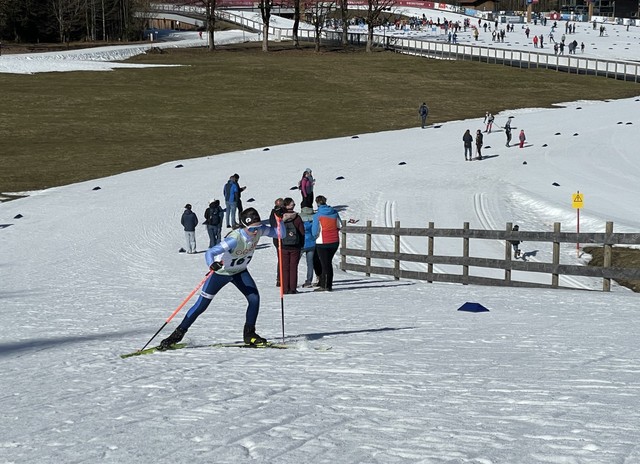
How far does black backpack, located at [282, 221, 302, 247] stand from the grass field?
20874mm

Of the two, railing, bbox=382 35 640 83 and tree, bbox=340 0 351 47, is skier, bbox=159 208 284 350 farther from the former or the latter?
tree, bbox=340 0 351 47

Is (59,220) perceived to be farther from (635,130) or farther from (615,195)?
(635,130)

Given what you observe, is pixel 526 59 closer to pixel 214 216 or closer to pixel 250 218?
pixel 214 216

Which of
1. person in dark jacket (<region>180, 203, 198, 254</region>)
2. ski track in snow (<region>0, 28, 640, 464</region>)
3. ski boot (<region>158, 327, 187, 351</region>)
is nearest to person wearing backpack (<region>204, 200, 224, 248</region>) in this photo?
Answer: person in dark jacket (<region>180, 203, 198, 254</region>)

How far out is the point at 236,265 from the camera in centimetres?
1002

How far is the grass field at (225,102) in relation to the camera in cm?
4291

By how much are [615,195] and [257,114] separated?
1121 inches

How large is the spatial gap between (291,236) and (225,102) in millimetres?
44874

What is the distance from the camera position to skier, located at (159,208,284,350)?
389 inches

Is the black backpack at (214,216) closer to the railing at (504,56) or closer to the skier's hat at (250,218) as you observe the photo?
the skier's hat at (250,218)

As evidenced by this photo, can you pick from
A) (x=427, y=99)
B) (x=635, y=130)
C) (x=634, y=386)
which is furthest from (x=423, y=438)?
(x=427, y=99)

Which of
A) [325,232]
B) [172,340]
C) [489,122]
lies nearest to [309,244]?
[325,232]

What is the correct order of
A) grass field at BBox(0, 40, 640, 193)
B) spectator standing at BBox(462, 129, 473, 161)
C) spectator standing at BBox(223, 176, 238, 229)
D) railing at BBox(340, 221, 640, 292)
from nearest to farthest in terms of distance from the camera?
railing at BBox(340, 221, 640, 292) < spectator standing at BBox(223, 176, 238, 229) < spectator standing at BBox(462, 129, 473, 161) < grass field at BBox(0, 40, 640, 193)

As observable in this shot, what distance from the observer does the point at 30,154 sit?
136 ft
